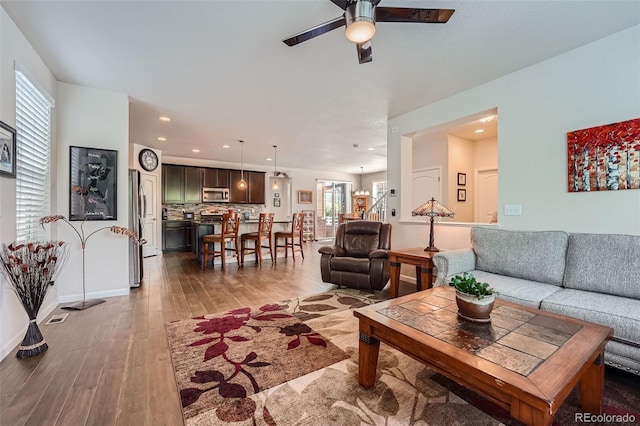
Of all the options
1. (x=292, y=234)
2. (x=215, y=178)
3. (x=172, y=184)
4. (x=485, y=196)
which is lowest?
(x=292, y=234)

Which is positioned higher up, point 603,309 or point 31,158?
point 31,158

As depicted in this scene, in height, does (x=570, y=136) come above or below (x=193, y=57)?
below

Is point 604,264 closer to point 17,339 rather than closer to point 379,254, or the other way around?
point 379,254

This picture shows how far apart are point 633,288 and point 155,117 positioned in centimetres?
587

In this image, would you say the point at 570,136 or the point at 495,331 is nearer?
the point at 495,331

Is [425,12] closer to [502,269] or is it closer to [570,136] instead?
[570,136]

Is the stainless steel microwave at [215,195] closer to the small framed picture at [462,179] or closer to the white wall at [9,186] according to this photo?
the white wall at [9,186]

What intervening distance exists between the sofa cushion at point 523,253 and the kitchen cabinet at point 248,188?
680 cm

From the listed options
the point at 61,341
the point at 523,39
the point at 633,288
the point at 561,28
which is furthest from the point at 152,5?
the point at 633,288

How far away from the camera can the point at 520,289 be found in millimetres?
2252

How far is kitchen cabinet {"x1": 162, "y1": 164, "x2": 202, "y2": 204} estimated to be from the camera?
716cm

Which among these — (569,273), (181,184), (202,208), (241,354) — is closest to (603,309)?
(569,273)

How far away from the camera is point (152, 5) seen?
1948 millimetres

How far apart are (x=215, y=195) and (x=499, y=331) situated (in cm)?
770
